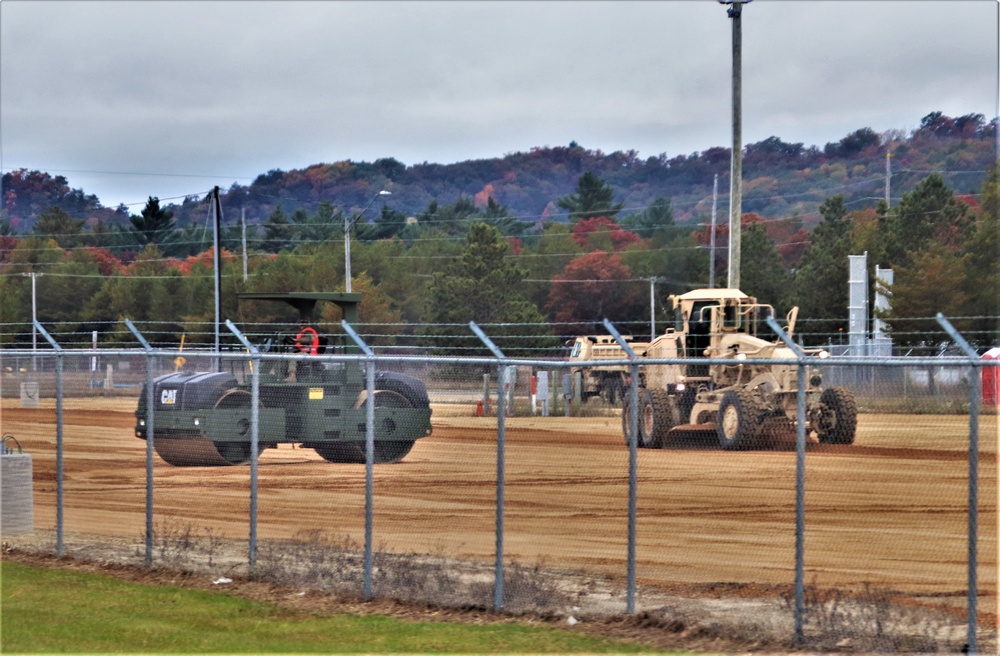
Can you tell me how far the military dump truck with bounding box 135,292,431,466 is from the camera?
11992mm

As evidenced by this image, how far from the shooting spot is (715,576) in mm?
9352

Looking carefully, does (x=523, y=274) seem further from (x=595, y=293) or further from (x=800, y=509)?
(x=800, y=509)

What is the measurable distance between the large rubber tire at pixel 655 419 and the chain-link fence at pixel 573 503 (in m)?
0.09

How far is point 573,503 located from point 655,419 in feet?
19.5

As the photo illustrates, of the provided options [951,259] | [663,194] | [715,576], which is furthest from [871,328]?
[663,194]

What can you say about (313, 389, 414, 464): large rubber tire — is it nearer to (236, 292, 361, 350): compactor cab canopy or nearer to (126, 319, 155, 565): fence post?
(126, 319, 155, 565): fence post

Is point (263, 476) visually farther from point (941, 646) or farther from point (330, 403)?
point (941, 646)

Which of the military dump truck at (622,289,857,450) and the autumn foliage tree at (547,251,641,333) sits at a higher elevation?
the autumn foliage tree at (547,251,641,333)

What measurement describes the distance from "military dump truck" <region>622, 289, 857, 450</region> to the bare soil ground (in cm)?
45

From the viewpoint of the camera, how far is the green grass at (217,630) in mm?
8977

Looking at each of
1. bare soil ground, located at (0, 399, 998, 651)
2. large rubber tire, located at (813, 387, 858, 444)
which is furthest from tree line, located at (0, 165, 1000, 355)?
bare soil ground, located at (0, 399, 998, 651)

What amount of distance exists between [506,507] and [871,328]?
147ft

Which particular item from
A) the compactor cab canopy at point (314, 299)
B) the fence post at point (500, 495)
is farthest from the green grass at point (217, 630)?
A: the compactor cab canopy at point (314, 299)

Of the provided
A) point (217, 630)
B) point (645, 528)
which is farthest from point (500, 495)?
point (217, 630)
